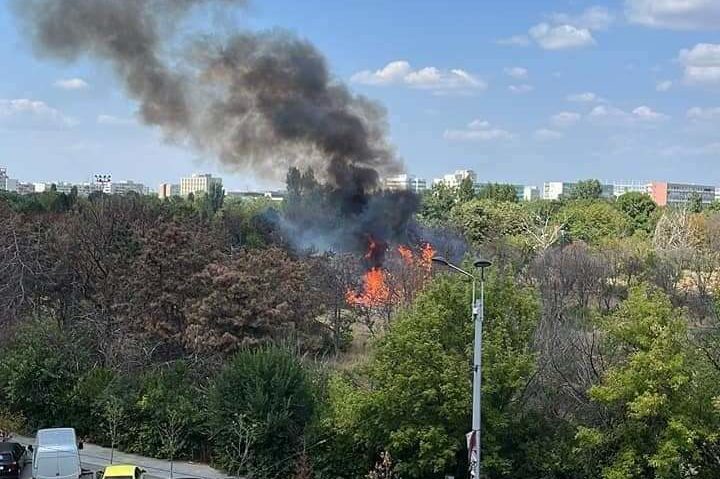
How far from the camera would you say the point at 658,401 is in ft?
58.7

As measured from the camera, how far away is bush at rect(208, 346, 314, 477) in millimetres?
24125

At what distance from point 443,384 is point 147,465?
38.3ft

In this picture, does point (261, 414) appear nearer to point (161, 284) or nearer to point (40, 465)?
point (40, 465)

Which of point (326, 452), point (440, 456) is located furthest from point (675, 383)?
point (326, 452)

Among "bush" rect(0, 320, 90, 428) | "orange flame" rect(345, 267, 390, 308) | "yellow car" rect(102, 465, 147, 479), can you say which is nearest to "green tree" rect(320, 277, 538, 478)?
"yellow car" rect(102, 465, 147, 479)

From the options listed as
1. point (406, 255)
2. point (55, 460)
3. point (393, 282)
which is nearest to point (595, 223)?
point (406, 255)

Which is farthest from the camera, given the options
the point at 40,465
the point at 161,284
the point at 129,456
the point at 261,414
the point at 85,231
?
the point at 85,231

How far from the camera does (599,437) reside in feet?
62.1

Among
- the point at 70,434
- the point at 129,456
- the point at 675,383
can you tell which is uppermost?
the point at 675,383

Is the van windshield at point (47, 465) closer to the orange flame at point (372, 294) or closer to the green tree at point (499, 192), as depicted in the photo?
the orange flame at point (372, 294)

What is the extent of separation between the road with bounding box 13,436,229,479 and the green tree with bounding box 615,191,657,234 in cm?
6520

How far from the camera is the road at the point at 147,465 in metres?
25.0

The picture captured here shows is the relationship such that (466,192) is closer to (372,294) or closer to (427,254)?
(427,254)

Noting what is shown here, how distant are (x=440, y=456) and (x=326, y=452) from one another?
457cm
